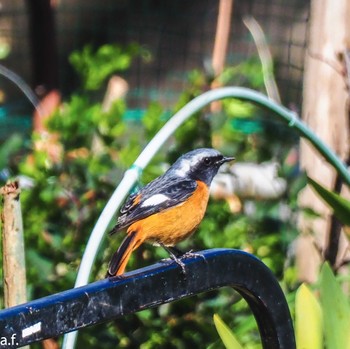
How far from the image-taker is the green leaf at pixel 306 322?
2014 millimetres

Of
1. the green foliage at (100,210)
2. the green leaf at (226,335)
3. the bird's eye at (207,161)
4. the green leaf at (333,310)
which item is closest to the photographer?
the green leaf at (226,335)

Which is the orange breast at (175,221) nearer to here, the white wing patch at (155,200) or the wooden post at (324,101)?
the white wing patch at (155,200)

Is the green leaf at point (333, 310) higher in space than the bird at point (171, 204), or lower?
lower

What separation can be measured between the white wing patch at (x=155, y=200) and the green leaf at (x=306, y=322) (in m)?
0.32

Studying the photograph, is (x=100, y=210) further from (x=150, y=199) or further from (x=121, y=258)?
(x=121, y=258)

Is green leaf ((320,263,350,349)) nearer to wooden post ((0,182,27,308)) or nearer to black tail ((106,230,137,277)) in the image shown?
black tail ((106,230,137,277))

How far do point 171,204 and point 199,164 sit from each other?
0.39 feet

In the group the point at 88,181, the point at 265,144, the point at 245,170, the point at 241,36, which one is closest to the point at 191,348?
the point at 88,181

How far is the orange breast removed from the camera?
199cm

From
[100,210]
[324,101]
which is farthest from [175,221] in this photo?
[324,101]

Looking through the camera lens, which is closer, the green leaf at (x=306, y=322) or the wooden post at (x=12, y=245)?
the wooden post at (x=12, y=245)

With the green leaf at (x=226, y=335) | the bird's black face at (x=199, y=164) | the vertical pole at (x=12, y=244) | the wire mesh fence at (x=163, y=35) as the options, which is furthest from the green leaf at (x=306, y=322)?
the wire mesh fence at (x=163, y=35)

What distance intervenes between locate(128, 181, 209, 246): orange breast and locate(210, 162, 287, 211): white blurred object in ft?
2.39

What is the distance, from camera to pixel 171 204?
79.1 inches
